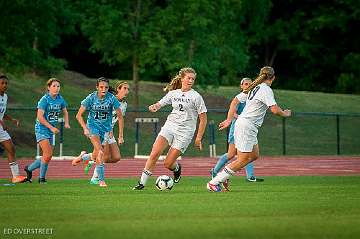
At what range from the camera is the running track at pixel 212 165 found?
28.1 metres

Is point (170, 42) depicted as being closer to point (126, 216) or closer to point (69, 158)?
point (69, 158)

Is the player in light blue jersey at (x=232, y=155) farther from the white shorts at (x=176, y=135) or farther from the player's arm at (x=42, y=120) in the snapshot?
the player's arm at (x=42, y=120)

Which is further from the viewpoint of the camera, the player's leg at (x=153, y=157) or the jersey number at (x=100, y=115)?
the jersey number at (x=100, y=115)

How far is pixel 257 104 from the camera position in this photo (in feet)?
62.0

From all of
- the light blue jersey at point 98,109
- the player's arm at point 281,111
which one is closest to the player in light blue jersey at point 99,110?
the light blue jersey at point 98,109

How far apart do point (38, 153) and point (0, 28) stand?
5.41 m

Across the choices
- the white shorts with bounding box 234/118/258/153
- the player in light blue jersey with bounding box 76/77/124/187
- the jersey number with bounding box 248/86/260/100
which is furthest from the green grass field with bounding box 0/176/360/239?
the jersey number with bounding box 248/86/260/100

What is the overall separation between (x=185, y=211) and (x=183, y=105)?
5.06 meters

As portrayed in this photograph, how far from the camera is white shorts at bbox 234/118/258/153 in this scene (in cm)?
1869

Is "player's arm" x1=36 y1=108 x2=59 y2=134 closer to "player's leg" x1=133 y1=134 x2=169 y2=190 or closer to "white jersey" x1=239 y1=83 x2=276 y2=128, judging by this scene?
"player's leg" x1=133 y1=134 x2=169 y2=190

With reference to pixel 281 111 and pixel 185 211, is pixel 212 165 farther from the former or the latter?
pixel 185 211

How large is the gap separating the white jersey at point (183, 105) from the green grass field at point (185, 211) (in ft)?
4.13

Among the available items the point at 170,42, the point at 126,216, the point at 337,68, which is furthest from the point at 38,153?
the point at 337,68

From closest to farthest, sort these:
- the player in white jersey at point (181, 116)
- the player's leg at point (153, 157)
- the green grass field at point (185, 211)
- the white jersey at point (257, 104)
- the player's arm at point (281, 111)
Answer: the green grass field at point (185, 211) → the player's arm at point (281, 111) → the white jersey at point (257, 104) → the player's leg at point (153, 157) → the player in white jersey at point (181, 116)
